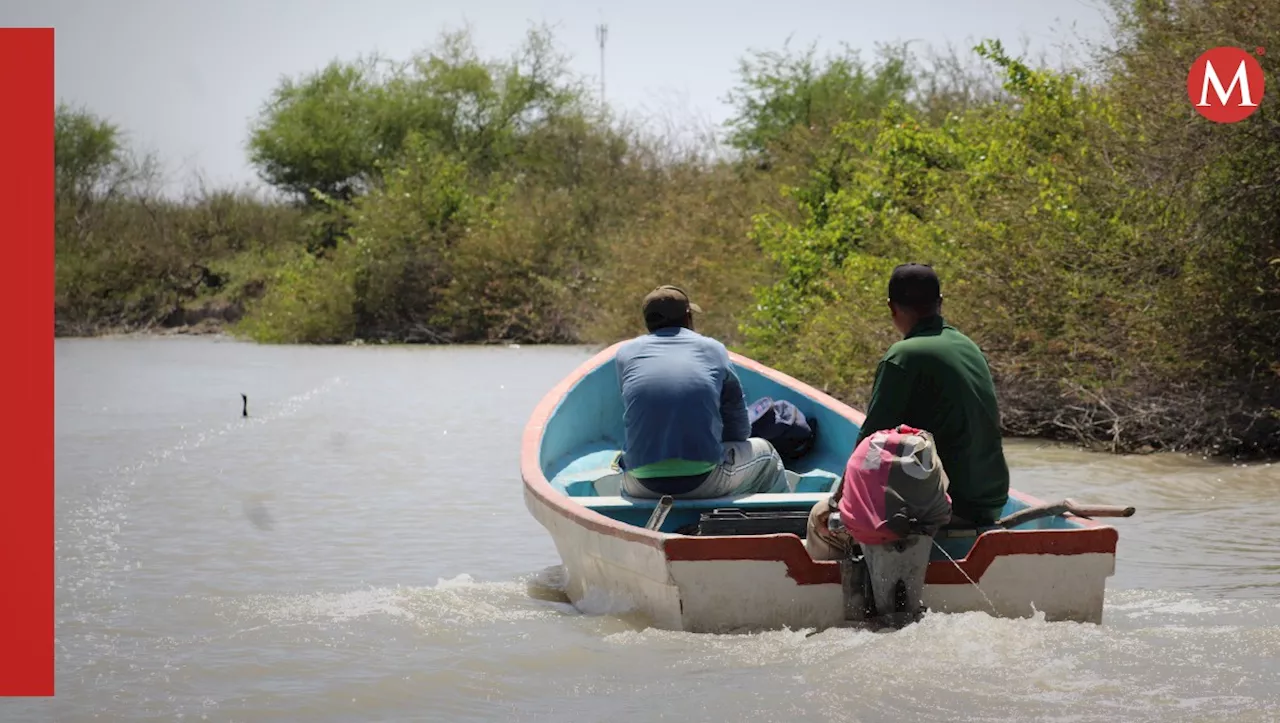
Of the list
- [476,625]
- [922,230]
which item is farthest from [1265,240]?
[476,625]

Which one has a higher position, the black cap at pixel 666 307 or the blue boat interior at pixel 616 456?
the black cap at pixel 666 307

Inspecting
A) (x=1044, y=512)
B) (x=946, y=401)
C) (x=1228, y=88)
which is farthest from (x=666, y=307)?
(x=1228, y=88)

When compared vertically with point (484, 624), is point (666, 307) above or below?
above

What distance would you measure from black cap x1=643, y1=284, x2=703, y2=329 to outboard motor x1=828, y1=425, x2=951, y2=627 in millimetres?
1753

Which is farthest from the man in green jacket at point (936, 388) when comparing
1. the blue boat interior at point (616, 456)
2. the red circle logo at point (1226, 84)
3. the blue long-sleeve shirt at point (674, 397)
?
the red circle logo at point (1226, 84)

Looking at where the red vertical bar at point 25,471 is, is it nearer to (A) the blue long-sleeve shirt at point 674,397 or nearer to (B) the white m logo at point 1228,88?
(A) the blue long-sleeve shirt at point 674,397

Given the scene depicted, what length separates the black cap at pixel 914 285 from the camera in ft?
21.2

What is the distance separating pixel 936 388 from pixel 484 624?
96.7 inches

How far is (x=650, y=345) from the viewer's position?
7941 millimetres

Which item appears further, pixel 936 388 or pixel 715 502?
pixel 715 502

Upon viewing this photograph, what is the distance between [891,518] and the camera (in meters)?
6.24

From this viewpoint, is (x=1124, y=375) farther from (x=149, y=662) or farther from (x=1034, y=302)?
(x=149, y=662)

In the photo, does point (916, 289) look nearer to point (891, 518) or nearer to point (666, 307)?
point (891, 518)

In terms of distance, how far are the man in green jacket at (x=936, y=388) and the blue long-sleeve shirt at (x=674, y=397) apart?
1.36 m
